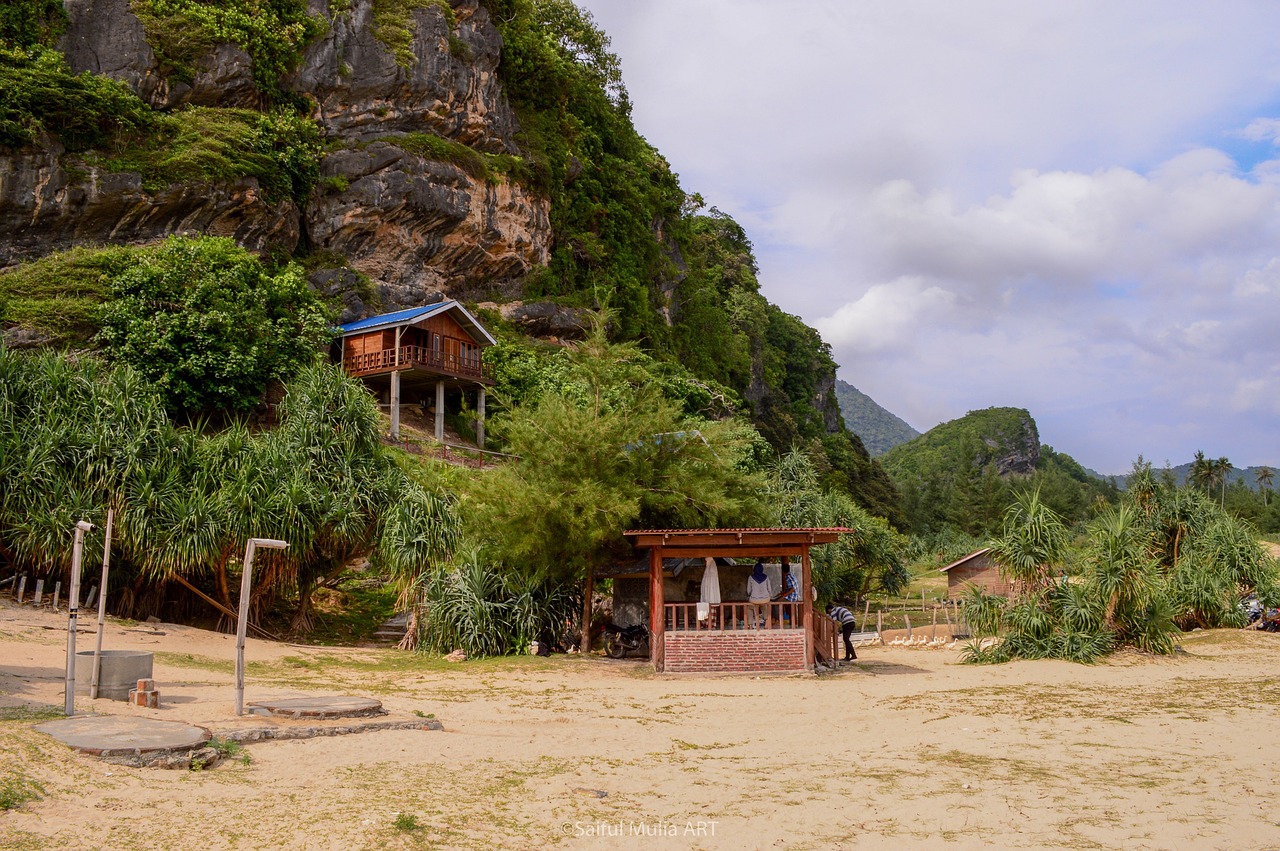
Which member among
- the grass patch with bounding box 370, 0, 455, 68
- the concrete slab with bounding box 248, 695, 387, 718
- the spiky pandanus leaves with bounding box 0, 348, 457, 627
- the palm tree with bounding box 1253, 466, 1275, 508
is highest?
the grass patch with bounding box 370, 0, 455, 68

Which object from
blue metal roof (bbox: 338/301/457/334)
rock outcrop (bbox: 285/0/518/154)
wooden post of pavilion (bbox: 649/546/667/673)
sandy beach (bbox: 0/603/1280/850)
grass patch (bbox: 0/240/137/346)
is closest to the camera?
sandy beach (bbox: 0/603/1280/850)

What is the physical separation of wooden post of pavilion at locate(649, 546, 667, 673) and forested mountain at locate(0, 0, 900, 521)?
19.1 metres

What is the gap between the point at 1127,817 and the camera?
8.23 metres

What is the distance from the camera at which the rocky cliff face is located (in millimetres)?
36906

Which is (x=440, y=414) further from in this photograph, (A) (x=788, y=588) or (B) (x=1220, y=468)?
(B) (x=1220, y=468)

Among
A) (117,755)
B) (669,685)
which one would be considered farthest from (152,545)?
(117,755)

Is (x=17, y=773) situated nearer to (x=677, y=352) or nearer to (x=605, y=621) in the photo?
(x=605, y=621)

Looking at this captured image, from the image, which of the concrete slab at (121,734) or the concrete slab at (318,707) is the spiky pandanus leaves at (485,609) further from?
the concrete slab at (121,734)

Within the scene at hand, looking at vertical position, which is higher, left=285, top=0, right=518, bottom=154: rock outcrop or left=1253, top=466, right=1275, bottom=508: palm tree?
left=285, top=0, right=518, bottom=154: rock outcrop

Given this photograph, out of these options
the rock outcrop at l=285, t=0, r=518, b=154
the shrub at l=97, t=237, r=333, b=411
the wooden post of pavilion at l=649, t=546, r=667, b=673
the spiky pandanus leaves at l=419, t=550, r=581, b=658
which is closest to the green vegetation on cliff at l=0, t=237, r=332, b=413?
the shrub at l=97, t=237, r=333, b=411

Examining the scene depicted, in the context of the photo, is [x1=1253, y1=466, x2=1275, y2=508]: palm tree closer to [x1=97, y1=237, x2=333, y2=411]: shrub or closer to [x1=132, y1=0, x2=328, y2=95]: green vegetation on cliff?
[x1=132, y1=0, x2=328, y2=95]: green vegetation on cliff

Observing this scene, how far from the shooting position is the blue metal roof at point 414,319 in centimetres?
3752

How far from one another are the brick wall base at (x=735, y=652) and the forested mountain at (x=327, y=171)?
1998 centimetres

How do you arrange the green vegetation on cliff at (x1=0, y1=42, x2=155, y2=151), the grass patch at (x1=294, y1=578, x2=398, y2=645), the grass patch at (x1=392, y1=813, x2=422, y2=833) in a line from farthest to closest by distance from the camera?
1. the green vegetation on cliff at (x1=0, y1=42, x2=155, y2=151)
2. the grass patch at (x1=294, y1=578, x2=398, y2=645)
3. the grass patch at (x1=392, y1=813, x2=422, y2=833)
